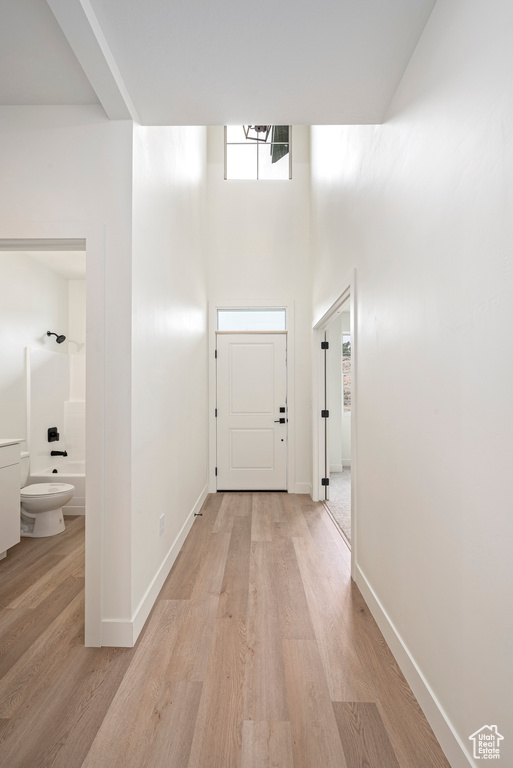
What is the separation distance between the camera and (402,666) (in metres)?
1.74

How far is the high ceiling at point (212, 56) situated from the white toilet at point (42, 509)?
281cm

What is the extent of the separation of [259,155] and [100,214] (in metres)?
4.02

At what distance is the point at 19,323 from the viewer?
Result: 402 cm

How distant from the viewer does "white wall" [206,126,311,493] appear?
5.00 meters

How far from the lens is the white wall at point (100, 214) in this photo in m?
1.97

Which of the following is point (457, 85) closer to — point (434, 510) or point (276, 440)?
point (434, 510)

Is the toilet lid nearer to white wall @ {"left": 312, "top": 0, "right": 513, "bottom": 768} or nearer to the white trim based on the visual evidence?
the white trim

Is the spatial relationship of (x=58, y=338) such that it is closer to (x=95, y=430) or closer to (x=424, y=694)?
(x=95, y=430)

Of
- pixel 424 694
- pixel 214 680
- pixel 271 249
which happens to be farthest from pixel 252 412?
pixel 424 694

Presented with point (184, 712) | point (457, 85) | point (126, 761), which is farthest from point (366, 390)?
point (126, 761)

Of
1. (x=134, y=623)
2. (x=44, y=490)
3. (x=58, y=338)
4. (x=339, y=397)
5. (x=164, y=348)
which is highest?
(x=58, y=338)

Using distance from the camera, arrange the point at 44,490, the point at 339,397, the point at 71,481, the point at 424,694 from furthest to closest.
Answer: the point at 339,397 → the point at 71,481 → the point at 44,490 → the point at 424,694

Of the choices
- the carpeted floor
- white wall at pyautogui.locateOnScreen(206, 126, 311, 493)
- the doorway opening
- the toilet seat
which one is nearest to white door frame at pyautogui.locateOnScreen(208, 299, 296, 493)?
white wall at pyautogui.locateOnScreen(206, 126, 311, 493)

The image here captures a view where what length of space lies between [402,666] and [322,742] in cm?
52
